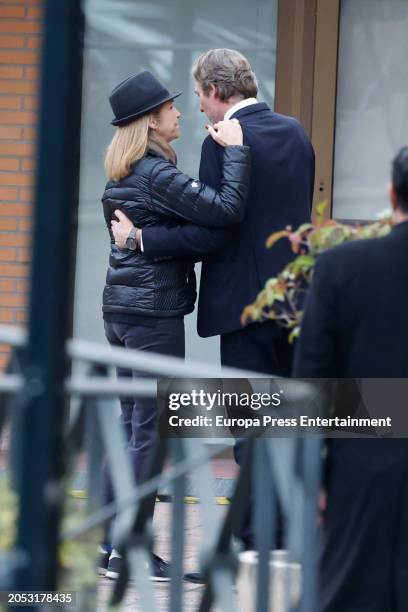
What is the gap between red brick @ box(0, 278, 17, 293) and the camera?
685 cm

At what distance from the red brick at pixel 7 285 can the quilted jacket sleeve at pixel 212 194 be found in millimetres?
2537

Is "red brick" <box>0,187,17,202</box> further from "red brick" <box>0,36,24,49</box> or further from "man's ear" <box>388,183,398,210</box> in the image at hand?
"man's ear" <box>388,183,398,210</box>

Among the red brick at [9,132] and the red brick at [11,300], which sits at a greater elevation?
the red brick at [9,132]

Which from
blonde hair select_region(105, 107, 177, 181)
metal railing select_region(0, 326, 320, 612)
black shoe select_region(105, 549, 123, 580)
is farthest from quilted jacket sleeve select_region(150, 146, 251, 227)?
metal railing select_region(0, 326, 320, 612)

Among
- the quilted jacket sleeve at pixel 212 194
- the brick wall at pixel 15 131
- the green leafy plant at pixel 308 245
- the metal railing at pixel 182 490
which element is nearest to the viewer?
the metal railing at pixel 182 490

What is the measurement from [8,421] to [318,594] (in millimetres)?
864

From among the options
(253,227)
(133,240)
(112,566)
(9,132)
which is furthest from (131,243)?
(9,132)

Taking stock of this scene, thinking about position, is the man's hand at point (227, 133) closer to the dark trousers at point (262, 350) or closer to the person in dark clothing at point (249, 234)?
the person in dark clothing at point (249, 234)

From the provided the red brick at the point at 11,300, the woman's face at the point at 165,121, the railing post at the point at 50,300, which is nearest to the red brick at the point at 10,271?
the red brick at the point at 11,300

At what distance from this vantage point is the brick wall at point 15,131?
22.3ft

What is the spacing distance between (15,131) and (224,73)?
2.58m

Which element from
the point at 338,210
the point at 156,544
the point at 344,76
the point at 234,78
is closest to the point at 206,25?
the point at 344,76

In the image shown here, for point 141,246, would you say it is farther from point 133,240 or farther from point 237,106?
point 237,106

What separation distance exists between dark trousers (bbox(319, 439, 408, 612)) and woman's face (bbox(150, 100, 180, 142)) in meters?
1.84
